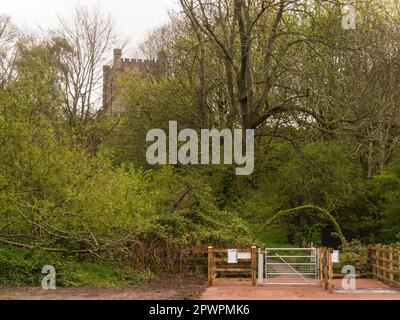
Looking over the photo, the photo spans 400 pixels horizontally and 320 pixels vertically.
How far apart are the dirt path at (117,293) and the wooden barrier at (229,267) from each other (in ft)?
2.86

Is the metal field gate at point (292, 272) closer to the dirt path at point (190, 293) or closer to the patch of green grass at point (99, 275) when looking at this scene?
the dirt path at point (190, 293)

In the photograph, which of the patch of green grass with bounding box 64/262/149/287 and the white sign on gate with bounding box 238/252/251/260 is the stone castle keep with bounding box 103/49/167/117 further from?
the white sign on gate with bounding box 238/252/251/260

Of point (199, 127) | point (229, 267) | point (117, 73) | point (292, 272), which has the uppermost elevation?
point (117, 73)

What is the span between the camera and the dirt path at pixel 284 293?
14.4 metres

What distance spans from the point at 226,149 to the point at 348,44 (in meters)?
6.64

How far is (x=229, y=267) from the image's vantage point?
735 inches

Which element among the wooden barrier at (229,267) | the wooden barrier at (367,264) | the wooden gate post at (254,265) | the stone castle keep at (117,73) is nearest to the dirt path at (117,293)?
the wooden barrier at (229,267)

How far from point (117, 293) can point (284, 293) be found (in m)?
4.39

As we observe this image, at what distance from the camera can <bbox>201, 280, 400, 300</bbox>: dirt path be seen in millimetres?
14375

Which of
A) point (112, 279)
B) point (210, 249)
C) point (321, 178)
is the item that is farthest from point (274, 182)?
point (112, 279)

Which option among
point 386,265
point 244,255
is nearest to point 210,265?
point 244,255

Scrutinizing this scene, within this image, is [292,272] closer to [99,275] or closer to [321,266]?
[321,266]

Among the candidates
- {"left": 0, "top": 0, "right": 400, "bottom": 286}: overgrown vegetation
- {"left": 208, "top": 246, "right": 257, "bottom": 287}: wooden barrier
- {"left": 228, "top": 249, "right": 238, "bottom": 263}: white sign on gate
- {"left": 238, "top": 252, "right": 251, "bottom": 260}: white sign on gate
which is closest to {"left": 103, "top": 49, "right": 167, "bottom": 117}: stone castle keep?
{"left": 0, "top": 0, "right": 400, "bottom": 286}: overgrown vegetation

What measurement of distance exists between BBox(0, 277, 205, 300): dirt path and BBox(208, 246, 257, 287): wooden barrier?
2.86 feet
